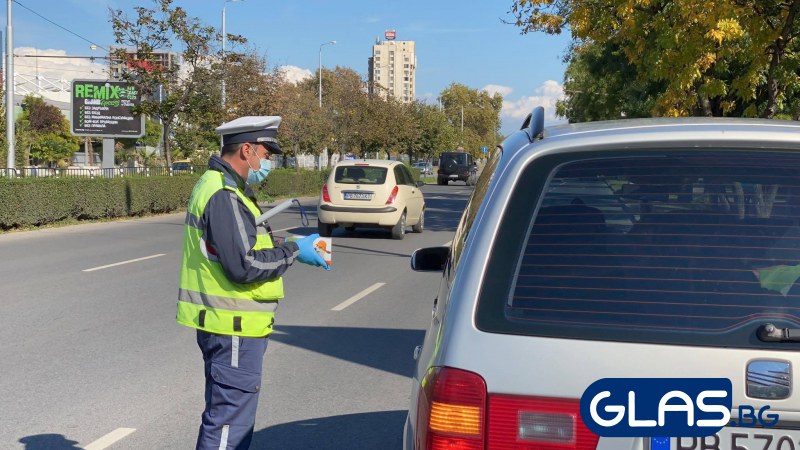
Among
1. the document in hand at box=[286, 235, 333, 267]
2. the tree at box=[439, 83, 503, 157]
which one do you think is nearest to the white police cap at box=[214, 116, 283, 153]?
the document in hand at box=[286, 235, 333, 267]

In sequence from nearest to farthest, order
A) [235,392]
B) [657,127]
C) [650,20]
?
[657,127]
[235,392]
[650,20]

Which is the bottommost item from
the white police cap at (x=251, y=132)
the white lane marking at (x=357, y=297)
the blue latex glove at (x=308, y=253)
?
the white lane marking at (x=357, y=297)

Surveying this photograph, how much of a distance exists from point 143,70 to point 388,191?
14.0 m

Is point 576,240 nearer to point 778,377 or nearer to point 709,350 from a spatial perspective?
point 709,350

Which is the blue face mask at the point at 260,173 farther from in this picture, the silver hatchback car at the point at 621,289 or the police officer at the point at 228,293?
the silver hatchback car at the point at 621,289

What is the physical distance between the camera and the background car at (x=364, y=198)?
742 inches

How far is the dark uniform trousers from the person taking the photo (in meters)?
3.94

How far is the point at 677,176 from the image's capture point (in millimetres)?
2619

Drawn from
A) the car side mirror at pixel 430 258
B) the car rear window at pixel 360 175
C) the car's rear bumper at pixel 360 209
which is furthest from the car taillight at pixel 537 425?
the car rear window at pixel 360 175

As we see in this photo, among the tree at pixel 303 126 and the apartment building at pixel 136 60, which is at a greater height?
the apartment building at pixel 136 60

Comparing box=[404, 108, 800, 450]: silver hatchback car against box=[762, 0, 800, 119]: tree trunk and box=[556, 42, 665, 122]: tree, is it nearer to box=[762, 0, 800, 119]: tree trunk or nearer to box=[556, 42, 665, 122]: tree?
box=[762, 0, 800, 119]: tree trunk

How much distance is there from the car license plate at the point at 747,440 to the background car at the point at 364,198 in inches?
651

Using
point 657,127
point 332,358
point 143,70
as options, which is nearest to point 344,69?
point 143,70

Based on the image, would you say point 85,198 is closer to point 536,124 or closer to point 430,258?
point 430,258
